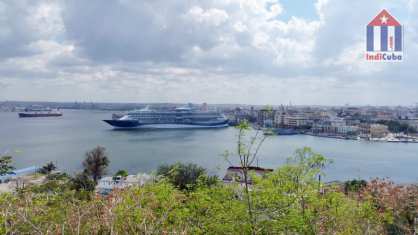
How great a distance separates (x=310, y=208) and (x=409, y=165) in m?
12.7

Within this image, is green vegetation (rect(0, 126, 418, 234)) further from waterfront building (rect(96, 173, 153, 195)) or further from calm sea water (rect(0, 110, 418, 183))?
calm sea water (rect(0, 110, 418, 183))

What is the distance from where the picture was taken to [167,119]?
22.9m

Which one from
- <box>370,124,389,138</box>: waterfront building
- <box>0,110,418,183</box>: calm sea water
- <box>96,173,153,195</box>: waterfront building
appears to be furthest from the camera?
<box>370,124,389,138</box>: waterfront building

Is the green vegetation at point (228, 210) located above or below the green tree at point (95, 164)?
above

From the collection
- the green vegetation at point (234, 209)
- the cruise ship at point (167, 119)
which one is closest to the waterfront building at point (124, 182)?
the green vegetation at point (234, 209)

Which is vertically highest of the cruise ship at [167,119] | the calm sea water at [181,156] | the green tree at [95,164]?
the cruise ship at [167,119]

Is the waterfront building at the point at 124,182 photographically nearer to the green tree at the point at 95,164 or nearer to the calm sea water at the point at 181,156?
the green tree at the point at 95,164

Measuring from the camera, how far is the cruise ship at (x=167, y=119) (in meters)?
22.0

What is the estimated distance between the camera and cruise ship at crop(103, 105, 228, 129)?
72.1ft

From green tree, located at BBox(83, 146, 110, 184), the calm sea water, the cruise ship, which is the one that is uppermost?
the cruise ship

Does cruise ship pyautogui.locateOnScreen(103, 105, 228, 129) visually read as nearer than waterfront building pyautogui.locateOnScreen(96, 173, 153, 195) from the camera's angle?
No

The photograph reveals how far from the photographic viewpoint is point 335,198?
1865mm

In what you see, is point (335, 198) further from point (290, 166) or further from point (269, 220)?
point (269, 220)

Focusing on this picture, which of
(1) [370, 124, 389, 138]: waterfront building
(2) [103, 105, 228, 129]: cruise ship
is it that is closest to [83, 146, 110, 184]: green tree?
(2) [103, 105, 228, 129]: cruise ship
